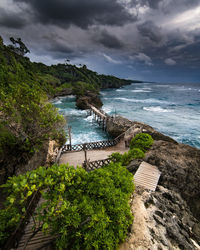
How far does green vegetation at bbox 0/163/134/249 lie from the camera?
403 cm

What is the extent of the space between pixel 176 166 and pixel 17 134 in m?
14.9

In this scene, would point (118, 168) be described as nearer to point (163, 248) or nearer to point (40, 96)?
point (163, 248)

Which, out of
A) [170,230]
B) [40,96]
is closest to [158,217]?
[170,230]

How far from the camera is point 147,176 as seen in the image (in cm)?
1029

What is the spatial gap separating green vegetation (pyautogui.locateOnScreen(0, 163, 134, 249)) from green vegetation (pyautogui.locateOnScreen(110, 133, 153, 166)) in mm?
6358

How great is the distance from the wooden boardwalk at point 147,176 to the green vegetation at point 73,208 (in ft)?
14.0

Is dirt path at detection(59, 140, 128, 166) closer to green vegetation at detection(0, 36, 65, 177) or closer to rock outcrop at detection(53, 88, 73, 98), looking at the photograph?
green vegetation at detection(0, 36, 65, 177)

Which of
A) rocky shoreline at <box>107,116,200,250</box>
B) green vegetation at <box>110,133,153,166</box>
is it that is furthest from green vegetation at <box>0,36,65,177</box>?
rocky shoreline at <box>107,116,200,250</box>

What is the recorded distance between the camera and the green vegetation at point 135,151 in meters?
12.2

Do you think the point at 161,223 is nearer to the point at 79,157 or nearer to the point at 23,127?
the point at 79,157

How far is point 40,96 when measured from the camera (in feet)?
40.0

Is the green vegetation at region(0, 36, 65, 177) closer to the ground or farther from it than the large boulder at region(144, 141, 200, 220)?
farther from it

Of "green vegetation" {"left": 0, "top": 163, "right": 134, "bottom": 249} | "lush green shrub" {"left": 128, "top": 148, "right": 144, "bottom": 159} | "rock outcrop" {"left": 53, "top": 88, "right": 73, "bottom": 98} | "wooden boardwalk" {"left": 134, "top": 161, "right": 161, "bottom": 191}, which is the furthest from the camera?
"rock outcrop" {"left": 53, "top": 88, "right": 73, "bottom": 98}

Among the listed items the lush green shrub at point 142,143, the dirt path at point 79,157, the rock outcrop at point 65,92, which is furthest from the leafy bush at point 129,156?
the rock outcrop at point 65,92
